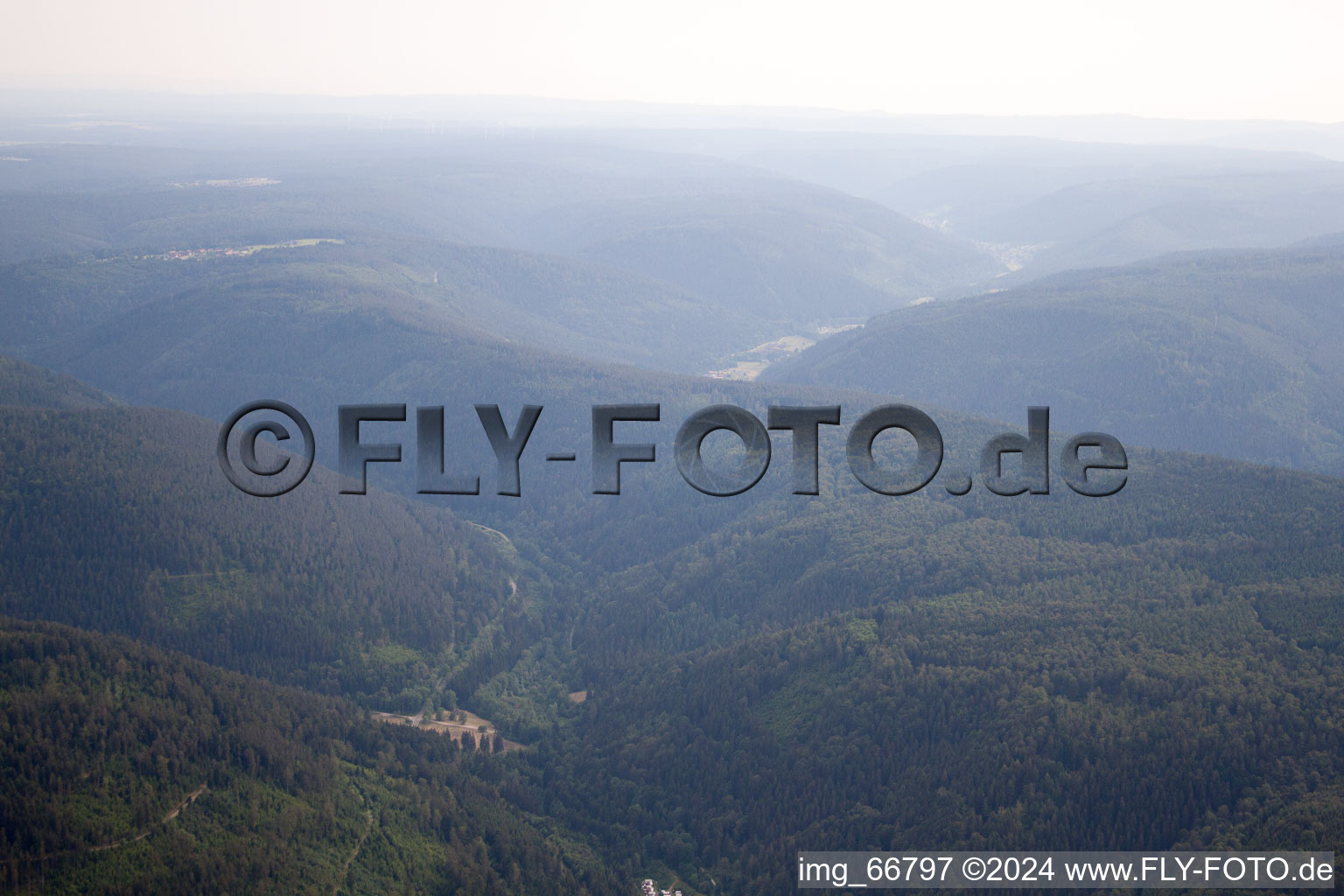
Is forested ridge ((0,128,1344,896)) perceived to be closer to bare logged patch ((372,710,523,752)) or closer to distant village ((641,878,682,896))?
bare logged patch ((372,710,523,752))

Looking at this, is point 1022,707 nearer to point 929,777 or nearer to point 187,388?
point 929,777

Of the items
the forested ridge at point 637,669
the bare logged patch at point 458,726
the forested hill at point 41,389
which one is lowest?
the bare logged patch at point 458,726

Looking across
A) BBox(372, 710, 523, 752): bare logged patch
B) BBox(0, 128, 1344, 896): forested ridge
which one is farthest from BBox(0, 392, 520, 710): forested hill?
BBox(372, 710, 523, 752): bare logged patch

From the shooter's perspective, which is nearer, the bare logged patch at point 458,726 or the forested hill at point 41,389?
the bare logged patch at point 458,726

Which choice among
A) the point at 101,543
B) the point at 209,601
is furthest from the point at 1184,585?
the point at 101,543

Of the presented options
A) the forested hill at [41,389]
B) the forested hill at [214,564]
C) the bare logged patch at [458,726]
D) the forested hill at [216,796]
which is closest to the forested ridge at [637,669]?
the forested hill at [216,796]

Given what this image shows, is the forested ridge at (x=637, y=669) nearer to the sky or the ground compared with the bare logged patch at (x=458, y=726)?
nearer to the sky

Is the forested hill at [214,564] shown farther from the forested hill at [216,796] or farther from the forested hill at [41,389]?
the forested hill at [41,389]
